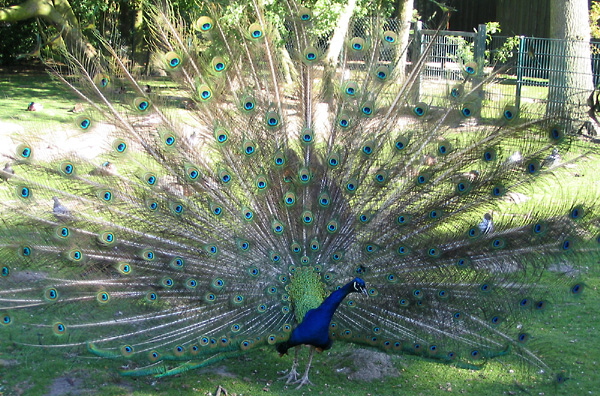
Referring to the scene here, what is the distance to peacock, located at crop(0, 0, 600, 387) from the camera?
184 inches

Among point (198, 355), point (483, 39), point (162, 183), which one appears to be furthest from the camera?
point (483, 39)

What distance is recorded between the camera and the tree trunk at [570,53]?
1175 centimetres

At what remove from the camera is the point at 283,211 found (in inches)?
201

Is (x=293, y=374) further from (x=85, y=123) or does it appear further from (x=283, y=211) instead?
(x=85, y=123)

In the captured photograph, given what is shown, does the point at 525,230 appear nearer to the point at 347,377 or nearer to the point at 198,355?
the point at 347,377

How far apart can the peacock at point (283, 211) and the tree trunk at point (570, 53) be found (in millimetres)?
7403

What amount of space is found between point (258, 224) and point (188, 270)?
63cm

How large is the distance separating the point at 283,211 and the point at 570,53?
881cm

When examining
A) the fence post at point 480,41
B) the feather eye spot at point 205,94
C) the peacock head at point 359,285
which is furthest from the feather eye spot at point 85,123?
the fence post at point 480,41

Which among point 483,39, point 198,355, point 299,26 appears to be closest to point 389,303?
point 198,355

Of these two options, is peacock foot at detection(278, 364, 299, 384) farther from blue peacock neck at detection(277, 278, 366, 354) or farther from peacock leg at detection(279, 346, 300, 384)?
blue peacock neck at detection(277, 278, 366, 354)

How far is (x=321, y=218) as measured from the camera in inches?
201

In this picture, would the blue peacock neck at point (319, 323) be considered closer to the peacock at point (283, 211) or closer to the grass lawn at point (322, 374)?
the peacock at point (283, 211)

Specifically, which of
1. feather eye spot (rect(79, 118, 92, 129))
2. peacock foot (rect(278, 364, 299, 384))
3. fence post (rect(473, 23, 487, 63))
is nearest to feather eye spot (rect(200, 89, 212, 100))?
feather eye spot (rect(79, 118, 92, 129))
